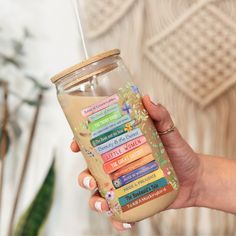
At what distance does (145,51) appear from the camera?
3.22 ft

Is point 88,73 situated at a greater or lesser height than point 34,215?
greater

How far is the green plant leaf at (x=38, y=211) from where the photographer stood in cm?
102

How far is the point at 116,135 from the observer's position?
1.90 feet

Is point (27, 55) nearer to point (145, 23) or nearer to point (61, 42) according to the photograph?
point (61, 42)

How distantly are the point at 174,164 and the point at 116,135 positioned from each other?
0.23 meters

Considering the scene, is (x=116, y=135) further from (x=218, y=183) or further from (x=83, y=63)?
(x=218, y=183)

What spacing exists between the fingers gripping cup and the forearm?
0.76 feet

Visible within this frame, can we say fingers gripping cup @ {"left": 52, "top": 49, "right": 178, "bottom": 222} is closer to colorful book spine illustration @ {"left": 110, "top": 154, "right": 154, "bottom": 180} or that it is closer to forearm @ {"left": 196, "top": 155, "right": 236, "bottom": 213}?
colorful book spine illustration @ {"left": 110, "top": 154, "right": 154, "bottom": 180}

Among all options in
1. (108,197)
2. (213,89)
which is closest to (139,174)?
(108,197)

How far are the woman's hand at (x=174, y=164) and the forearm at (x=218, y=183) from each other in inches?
0.6

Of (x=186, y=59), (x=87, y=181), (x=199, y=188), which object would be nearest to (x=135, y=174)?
(x=87, y=181)

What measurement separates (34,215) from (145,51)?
1.46 feet

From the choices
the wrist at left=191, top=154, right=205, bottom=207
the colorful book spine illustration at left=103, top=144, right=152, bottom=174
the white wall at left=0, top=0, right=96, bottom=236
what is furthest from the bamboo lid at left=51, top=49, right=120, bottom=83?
the white wall at left=0, top=0, right=96, bottom=236

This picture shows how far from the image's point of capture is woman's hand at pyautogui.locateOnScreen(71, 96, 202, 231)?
2.14 ft
